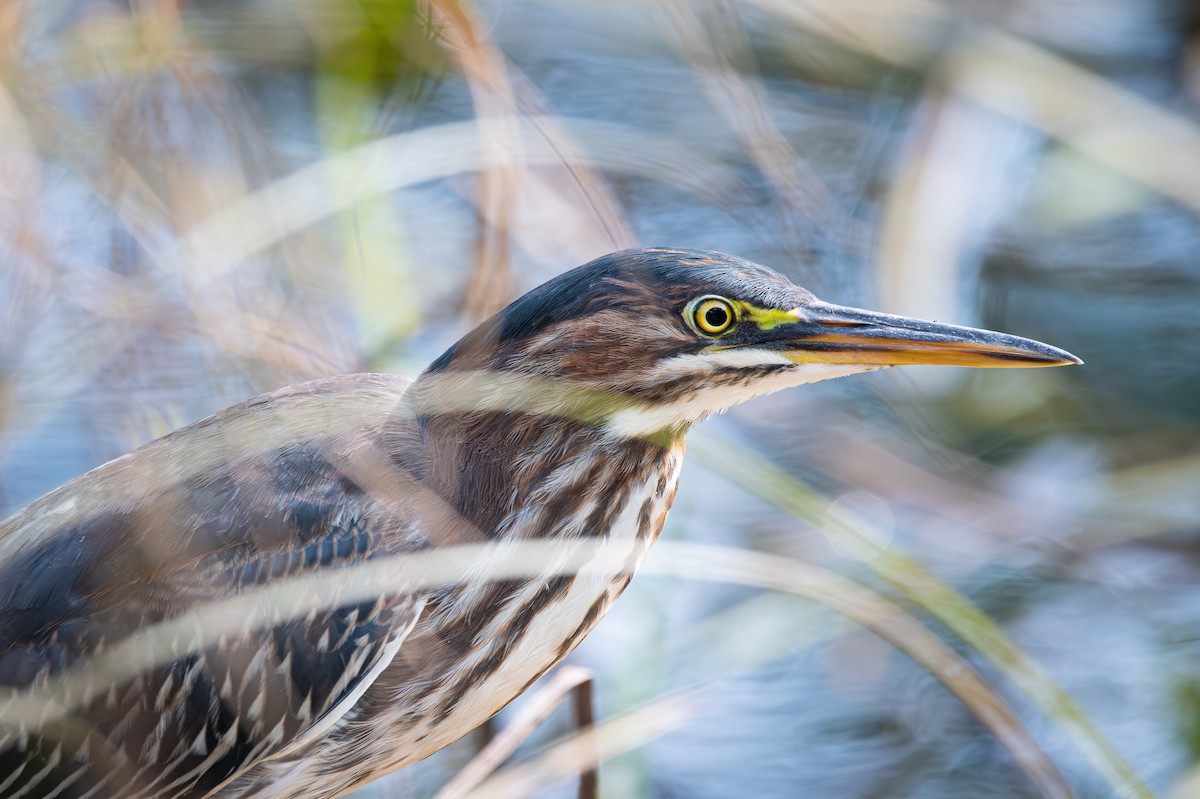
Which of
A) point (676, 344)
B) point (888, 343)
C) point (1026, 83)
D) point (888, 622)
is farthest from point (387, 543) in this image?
point (1026, 83)

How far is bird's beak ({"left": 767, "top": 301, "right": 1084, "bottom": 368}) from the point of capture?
2600mm

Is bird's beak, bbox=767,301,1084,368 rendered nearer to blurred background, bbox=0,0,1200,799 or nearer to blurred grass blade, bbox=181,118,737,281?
blurred background, bbox=0,0,1200,799

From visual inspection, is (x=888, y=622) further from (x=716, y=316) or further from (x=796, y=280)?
(x=796, y=280)

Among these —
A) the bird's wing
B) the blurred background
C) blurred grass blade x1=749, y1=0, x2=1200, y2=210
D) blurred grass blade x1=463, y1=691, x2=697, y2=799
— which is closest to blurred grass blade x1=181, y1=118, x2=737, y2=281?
the blurred background

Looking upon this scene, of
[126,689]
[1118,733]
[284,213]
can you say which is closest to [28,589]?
[126,689]

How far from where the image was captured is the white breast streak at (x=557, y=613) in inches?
111

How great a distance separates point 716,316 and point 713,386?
13 cm

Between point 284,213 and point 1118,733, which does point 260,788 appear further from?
point 1118,733

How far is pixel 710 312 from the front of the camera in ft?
8.68

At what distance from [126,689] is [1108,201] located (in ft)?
13.1

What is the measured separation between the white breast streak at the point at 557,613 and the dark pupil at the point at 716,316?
333mm

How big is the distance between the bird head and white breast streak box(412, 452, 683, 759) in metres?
0.17

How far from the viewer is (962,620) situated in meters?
2.98

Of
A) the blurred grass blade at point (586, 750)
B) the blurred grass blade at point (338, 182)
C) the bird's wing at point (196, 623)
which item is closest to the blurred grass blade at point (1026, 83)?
the blurred grass blade at point (338, 182)
